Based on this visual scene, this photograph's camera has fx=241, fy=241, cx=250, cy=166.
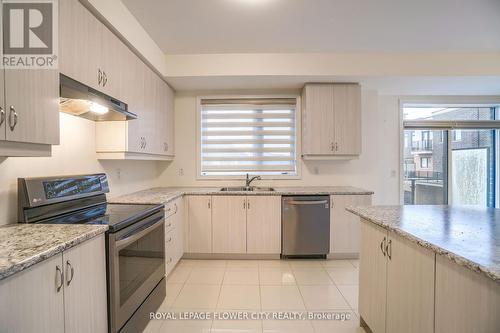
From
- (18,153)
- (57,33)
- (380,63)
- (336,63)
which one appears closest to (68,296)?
(18,153)

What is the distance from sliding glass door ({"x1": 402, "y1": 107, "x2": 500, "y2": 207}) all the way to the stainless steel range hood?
4113mm

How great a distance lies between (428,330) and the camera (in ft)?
3.72

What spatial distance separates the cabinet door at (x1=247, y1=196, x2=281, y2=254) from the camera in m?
3.12

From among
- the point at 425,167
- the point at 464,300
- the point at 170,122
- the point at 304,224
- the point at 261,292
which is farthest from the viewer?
the point at 425,167

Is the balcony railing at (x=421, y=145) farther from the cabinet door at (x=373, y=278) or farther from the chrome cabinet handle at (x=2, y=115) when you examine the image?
the chrome cabinet handle at (x=2, y=115)

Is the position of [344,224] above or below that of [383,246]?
below

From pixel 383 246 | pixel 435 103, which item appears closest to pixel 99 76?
pixel 383 246

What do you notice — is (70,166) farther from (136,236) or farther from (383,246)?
(383,246)

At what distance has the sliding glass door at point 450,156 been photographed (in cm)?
398

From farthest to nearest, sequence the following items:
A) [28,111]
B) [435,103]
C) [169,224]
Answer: [435,103]
[169,224]
[28,111]

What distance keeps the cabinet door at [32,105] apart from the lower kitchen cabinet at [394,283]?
6.63 feet

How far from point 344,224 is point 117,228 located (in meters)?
2.68

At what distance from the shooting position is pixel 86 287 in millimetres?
1268

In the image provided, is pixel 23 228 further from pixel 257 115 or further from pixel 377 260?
pixel 257 115
